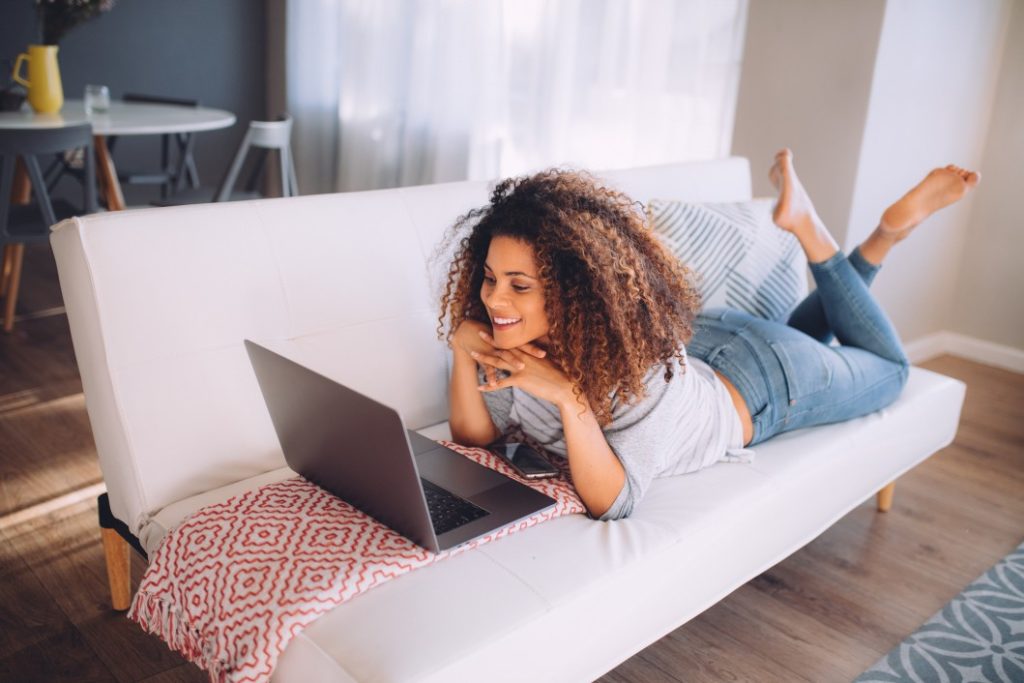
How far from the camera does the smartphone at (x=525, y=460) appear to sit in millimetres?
1553

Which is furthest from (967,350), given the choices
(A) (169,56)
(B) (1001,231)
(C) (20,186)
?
(A) (169,56)

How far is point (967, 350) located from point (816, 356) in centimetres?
198

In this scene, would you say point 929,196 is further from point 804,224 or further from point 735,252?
point 735,252

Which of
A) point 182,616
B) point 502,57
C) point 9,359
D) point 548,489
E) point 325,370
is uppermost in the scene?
point 502,57

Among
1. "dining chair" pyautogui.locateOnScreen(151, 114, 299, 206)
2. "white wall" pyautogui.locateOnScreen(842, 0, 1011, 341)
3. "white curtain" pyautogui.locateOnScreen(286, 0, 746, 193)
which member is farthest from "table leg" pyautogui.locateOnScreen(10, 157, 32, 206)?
"white wall" pyautogui.locateOnScreen(842, 0, 1011, 341)

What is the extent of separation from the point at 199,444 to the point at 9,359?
1865 millimetres

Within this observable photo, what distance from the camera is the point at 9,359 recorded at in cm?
301

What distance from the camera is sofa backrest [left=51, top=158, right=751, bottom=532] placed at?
1.44m

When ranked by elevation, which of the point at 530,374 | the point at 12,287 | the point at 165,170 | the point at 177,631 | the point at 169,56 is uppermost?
the point at 169,56

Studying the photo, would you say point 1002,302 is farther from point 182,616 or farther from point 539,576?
point 182,616

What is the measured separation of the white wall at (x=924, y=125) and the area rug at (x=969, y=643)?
1320 mm

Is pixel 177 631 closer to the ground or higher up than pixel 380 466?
closer to the ground

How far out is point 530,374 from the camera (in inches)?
56.3

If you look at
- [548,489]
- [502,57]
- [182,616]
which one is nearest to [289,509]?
[182,616]
